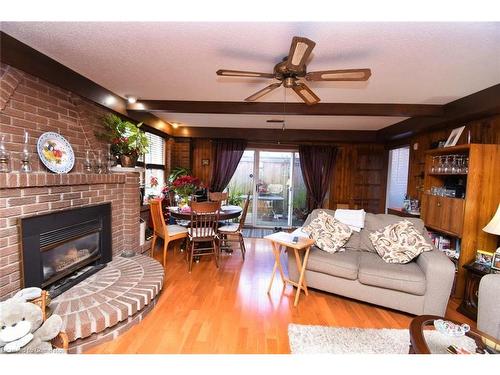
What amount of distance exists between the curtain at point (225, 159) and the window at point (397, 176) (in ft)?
10.7

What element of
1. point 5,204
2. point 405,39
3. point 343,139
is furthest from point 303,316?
point 343,139

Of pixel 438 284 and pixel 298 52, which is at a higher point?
pixel 298 52

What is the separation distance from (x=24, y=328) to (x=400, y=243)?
10.1 feet

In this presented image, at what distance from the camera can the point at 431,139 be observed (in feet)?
12.6

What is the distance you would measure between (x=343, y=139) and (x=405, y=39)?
11.4ft

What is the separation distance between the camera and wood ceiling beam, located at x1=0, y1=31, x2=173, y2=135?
5.64 ft

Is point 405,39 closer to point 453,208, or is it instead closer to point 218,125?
point 453,208

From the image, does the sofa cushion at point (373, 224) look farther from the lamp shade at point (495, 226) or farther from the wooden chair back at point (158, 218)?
the wooden chair back at point (158, 218)

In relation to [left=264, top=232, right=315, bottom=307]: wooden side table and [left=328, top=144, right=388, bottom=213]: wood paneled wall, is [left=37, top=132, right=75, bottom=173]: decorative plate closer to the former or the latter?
[left=264, top=232, right=315, bottom=307]: wooden side table

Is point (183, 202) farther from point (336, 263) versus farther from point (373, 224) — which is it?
point (373, 224)

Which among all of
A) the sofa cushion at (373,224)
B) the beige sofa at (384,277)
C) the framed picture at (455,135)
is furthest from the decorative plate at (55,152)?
the framed picture at (455,135)

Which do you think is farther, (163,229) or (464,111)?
(163,229)

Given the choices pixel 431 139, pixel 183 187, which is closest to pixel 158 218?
pixel 183 187
